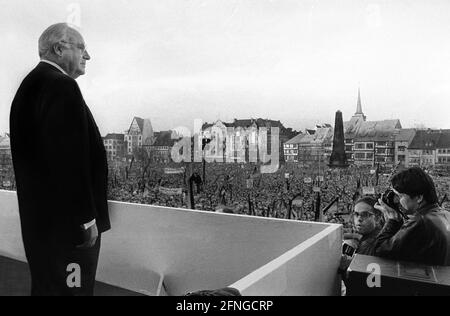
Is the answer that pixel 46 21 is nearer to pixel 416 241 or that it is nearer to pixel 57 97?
pixel 57 97

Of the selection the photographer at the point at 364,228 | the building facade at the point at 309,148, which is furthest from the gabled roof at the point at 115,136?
the photographer at the point at 364,228

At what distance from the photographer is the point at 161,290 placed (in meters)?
1.99

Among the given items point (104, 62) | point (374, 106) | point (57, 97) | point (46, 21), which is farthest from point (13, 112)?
point (374, 106)

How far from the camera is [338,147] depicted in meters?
Answer: 2.11

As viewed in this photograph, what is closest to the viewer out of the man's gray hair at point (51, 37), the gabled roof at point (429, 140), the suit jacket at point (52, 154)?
the suit jacket at point (52, 154)

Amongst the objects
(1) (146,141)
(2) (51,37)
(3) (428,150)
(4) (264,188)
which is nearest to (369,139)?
(3) (428,150)

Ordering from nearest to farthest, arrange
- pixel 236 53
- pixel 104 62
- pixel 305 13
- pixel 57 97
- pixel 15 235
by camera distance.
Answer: pixel 57 97 < pixel 15 235 < pixel 104 62 < pixel 305 13 < pixel 236 53

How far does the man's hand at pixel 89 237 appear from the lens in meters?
1.51

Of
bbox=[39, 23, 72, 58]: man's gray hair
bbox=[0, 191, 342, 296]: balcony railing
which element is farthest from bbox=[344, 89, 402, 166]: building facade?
bbox=[39, 23, 72, 58]: man's gray hair

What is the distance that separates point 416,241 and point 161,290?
1161mm

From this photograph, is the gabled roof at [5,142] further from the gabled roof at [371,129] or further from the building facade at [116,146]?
the gabled roof at [371,129]

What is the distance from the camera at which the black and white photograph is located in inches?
58.6

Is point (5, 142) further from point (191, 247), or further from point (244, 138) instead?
point (244, 138)

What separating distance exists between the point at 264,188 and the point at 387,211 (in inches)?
24.0
